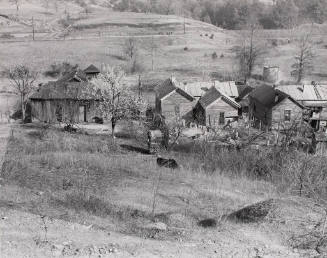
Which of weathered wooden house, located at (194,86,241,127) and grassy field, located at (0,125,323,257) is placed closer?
grassy field, located at (0,125,323,257)

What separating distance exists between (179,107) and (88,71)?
1500 cm

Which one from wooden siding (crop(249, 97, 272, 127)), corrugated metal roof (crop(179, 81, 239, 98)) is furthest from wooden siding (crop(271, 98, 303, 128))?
corrugated metal roof (crop(179, 81, 239, 98))

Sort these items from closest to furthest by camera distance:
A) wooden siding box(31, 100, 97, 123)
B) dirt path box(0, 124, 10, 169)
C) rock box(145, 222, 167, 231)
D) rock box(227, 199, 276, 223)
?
rock box(145, 222, 167, 231)
rock box(227, 199, 276, 223)
dirt path box(0, 124, 10, 169)
wooden siding box(31, 100, 97, 123)

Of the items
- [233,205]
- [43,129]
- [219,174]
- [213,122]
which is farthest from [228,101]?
[233,205]

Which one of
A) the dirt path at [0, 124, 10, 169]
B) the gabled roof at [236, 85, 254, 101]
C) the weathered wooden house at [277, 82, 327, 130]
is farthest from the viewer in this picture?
the gabled roof at [236, 85, 254, 101]

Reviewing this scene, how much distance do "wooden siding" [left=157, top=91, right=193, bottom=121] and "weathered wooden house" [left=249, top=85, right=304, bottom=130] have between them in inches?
236

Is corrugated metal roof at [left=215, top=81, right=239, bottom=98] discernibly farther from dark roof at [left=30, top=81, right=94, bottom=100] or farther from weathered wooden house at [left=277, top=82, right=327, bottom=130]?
dark roof at [left=30, top=81, right=94, bottom=100]

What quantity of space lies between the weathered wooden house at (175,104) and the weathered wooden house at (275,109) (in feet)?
19.7

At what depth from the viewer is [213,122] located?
4156 cm

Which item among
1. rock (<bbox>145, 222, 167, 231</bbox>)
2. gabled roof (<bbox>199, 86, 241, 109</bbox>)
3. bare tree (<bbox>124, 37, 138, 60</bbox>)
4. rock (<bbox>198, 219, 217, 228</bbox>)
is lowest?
rock (<bbox>198, 219, 217, 228</bbox>)

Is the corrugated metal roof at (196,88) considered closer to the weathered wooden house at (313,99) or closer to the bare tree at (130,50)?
the weathered wooden house at (313,99)

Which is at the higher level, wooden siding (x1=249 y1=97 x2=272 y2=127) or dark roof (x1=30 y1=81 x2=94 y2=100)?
dark roof (x1=30 y1=81 x2=94 y2=100)

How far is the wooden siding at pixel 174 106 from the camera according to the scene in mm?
42250

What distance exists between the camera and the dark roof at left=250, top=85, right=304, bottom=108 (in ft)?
134
